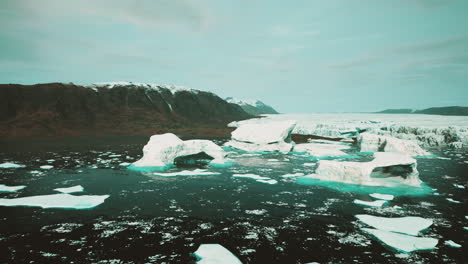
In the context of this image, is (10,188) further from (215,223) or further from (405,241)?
(405,241)

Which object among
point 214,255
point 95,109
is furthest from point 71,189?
point 95,109

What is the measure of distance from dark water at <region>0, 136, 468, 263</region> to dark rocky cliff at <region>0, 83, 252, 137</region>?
7180 centimetres

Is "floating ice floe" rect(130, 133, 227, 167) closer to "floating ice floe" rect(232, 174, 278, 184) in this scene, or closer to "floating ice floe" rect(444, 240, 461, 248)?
"floating ice floe" rect(232, 174, 278, 184)

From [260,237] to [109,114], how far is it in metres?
110

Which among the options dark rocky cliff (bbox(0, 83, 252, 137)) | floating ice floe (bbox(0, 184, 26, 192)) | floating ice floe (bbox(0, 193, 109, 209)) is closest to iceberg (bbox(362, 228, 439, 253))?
floating ice floe (bbox(0, 193, 109, 209))

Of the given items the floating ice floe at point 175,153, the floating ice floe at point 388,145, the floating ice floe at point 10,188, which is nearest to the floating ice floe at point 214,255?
the floating ice floe at point 10,188

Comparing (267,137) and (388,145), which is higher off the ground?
(267,137)

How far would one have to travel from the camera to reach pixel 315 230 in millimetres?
8750

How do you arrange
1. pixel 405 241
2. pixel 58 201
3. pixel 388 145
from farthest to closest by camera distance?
pixel 388 145 → pixel 58 201 → pixel 405 241

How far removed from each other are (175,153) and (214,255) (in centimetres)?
1428

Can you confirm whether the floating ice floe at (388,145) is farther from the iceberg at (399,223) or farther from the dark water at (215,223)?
the iceberg at (399,223)

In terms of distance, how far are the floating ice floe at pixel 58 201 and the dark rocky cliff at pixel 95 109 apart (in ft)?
226

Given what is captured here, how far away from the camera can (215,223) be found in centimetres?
934

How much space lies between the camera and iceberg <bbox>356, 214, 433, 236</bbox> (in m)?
8.63
